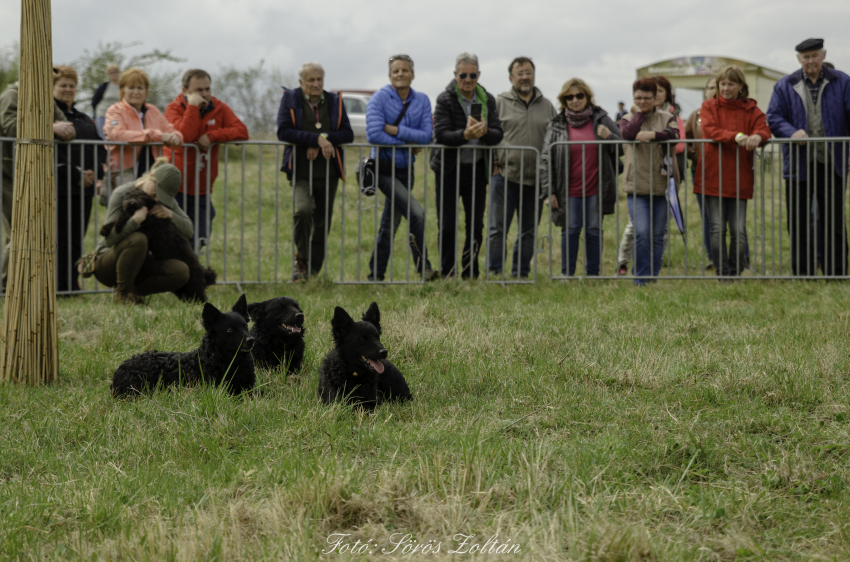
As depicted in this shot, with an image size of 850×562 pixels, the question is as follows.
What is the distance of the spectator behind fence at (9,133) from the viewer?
820cm

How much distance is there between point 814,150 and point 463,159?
394cm

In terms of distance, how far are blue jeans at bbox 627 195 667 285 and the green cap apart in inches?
197

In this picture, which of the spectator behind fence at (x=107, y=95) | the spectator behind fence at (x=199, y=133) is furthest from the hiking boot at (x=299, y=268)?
the spectator behind fence at (x=107, y=95)

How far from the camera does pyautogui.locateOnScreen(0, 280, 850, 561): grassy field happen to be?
2785 mm

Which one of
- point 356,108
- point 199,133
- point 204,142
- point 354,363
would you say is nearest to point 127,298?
point 204,142

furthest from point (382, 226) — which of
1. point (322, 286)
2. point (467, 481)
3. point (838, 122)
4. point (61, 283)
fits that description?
point (467, 481)

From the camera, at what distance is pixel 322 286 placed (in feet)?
28.0

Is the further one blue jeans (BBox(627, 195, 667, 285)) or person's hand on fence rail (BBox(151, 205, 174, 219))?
blue jeans (BBox(627, 195, 667, 285))

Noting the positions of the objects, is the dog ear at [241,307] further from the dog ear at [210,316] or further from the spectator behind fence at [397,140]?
the spectator behind fence at [397,140]

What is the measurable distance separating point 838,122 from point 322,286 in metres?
6.17

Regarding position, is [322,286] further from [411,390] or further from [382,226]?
[411,390]

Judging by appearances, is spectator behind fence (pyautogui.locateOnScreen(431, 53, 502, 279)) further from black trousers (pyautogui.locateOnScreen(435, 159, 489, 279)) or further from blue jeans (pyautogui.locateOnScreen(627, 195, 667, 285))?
blue jeans (pyautogui.locateOnScreen(627, 195, 667, 285))

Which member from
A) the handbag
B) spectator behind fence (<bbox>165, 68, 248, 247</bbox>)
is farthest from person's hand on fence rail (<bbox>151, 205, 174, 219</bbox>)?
the handbag

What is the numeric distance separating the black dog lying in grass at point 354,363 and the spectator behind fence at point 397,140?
4.44 metres
